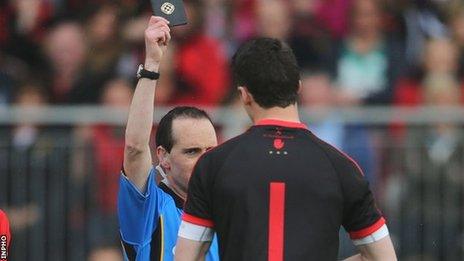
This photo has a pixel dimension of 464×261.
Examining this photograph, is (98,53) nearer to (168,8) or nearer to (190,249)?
(168,8)

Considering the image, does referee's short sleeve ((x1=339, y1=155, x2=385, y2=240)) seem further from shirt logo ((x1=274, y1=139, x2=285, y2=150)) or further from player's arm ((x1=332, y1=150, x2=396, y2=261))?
shirt logo ((x1=274, y1=139, x2=285, y2=150))

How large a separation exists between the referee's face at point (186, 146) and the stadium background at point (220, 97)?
4.10 meters

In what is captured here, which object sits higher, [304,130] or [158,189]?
[304,130]

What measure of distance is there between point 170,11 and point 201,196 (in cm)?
103

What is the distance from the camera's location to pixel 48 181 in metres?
10.9

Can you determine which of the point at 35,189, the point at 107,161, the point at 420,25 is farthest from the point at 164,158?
the point at 420,25

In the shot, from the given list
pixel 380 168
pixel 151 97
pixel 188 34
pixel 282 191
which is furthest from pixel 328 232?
pixel 188 34

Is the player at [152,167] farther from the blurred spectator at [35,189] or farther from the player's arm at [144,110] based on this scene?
the blurred spectator at [35,189]

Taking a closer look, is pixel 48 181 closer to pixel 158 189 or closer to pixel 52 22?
pixel 52 22

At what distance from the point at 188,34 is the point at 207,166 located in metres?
6.77

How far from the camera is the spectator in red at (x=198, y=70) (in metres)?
11.7

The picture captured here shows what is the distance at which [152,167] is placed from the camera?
611 centimetres

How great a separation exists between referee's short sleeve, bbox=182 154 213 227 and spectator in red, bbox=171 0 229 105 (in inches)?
253

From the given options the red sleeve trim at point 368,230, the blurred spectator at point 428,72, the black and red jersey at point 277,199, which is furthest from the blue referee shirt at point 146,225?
the blurred spectator at point 428,72
